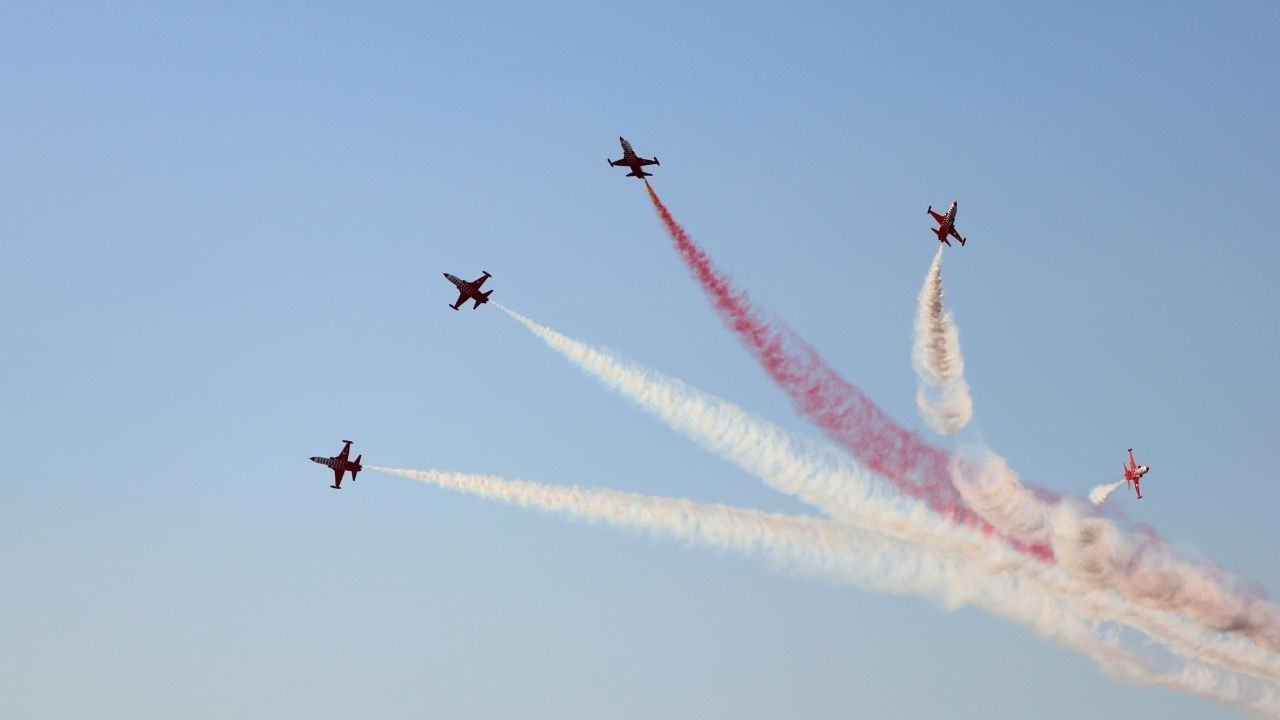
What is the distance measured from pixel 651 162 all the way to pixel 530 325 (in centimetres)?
1160

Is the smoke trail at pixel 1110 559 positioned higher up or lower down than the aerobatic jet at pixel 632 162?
lower down

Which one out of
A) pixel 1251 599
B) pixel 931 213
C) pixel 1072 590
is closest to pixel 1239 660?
pixel 1251 599

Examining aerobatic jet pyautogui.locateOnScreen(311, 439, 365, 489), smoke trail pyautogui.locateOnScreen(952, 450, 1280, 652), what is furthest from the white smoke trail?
aerobatic jet pyautogui.locateOnScreen(311, 439, 365, 489)

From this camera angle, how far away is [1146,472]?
99875 millimetres

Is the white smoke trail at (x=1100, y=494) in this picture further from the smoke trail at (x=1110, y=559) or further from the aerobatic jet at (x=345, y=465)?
the aerobatic jet at (x=345, y=465)

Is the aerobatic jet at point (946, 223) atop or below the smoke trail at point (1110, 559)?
atop

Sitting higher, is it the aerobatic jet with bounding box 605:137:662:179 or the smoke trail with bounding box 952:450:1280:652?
the aerobatic jet with bounding box 605:137:662:179

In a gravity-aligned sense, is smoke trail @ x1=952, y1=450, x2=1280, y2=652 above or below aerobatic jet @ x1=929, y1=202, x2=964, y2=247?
below

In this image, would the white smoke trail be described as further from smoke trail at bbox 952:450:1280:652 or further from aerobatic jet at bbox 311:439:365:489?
aerobatic jet at bbox 311:439:365:489

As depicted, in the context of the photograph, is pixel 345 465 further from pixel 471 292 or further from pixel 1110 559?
pixel 1110 559

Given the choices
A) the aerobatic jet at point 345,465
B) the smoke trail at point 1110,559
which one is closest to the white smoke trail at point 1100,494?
the smoke trail at point 1110,559

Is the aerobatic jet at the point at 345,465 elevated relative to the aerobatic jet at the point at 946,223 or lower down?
lower down

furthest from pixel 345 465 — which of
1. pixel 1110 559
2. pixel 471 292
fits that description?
pixel 1110 559

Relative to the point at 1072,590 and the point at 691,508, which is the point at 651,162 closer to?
the point at 691,508
